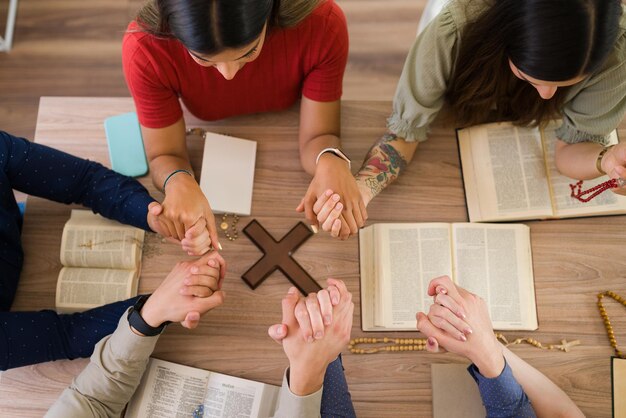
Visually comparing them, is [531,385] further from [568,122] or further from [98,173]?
[98,173]

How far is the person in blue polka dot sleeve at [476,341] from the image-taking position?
3.51 ft

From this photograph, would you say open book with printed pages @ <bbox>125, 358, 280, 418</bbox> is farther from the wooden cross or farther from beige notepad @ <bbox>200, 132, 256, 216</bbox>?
beige notepad @ <bbox>200, 132, 256, 216</bbox>

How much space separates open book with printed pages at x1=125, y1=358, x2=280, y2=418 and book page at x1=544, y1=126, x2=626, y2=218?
0.84m

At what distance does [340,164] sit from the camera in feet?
4.07

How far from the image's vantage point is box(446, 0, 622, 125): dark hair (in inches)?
35.7

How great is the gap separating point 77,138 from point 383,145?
2.68 ft

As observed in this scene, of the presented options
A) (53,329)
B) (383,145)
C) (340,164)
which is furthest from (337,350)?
(53,329)

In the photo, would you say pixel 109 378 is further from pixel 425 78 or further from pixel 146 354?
pixel 425 78

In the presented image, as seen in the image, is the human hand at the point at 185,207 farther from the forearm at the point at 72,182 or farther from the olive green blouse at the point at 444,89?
the olive green blouse at the point at 444,89

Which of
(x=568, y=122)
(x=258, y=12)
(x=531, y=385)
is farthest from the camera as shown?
(x=568, y=122)

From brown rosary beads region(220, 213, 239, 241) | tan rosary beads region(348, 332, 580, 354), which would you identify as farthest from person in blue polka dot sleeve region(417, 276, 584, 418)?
brown rosary beads region(220, 213, 239, 241)

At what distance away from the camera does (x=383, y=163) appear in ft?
4.27

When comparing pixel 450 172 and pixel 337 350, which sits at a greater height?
pixel 450 172

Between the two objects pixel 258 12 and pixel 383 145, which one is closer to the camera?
pixel 258 12
